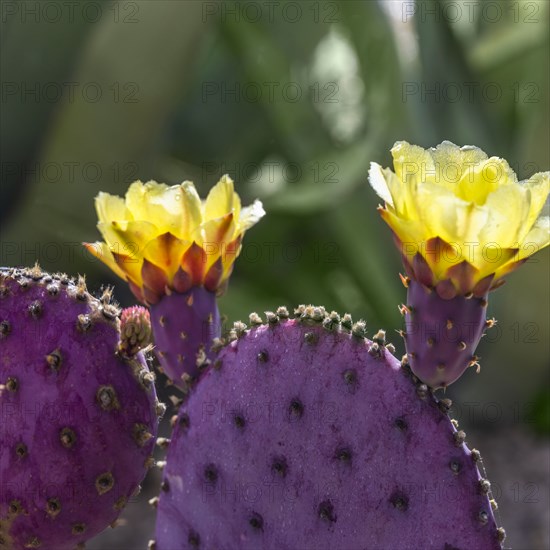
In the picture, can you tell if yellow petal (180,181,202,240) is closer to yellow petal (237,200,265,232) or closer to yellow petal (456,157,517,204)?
yellow petal (237,200,265,232)

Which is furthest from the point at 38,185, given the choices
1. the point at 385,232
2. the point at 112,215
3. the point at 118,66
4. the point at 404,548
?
the point at 404,548

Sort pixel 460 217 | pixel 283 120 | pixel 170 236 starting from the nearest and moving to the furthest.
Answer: pixel 460 217 → pixel 170 236 → pixel 283 120

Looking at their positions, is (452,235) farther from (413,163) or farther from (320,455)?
(320,455)

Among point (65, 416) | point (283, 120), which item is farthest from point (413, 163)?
point (283, 120)

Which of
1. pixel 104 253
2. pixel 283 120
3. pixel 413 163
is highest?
pixel 413 163

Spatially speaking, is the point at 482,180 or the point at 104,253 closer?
the point at 482,180

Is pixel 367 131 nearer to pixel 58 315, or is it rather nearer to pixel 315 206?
pixel 315 206

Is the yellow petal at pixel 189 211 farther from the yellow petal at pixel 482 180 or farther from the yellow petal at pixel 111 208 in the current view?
the yellow petal at pixel 482 180

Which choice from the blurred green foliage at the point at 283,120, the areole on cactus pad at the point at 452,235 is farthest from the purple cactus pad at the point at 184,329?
the blurred green foliage at the point at 283,120
